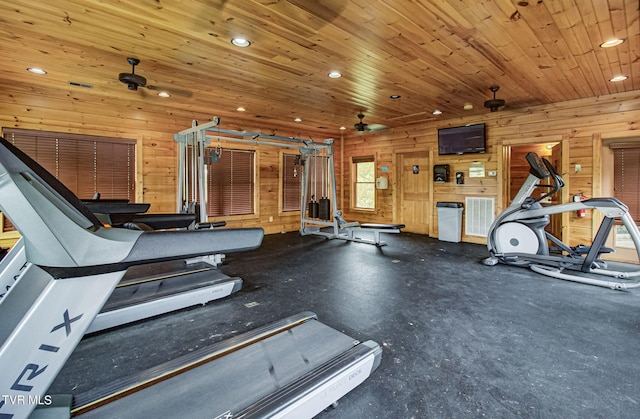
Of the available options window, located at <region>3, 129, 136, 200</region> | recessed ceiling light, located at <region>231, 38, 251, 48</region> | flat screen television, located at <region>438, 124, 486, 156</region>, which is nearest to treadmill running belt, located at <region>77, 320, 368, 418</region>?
recessed ceiling light, located at <region>231, 38, 251, 48</region>

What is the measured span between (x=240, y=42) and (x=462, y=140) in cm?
488

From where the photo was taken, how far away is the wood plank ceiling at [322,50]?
239cm

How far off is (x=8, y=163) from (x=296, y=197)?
694cm

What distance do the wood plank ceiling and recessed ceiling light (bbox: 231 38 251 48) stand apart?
6cm

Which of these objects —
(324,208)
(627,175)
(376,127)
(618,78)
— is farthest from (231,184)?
(627,175)

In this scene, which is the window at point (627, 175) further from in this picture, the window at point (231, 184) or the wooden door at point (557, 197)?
the window at point (231, 184)

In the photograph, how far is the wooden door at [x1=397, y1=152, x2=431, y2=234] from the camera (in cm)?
703

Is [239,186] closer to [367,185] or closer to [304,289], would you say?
[367,185]

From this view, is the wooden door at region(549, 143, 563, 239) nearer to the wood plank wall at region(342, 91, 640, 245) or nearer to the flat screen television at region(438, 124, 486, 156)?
the wood plank wall at region(342, 91, 640, 245)

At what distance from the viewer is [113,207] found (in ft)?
11.0

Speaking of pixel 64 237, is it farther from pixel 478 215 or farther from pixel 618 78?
pixel 478 215

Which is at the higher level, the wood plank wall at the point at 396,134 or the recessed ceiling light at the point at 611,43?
the recessed ceiling light at the point at 611,43

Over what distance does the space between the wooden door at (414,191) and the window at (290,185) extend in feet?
8.32

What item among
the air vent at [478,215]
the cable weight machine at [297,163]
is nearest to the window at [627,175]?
the air vent at [478,215]
